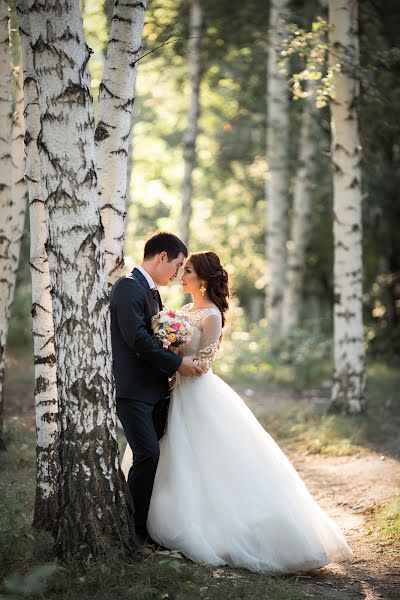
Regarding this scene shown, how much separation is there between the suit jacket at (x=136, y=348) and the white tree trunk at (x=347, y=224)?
541 centimetres

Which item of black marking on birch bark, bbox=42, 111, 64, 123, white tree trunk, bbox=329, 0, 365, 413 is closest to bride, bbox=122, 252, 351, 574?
black marking on birch bark, bbox=42, 111, 64, 123

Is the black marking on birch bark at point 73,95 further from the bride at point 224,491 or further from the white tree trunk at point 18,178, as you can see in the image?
the white tree trunk at point 18,178

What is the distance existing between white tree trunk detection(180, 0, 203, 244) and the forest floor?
14.9 feet

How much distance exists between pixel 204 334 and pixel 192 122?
11.3 meters

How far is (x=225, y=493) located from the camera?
5176 millimetres

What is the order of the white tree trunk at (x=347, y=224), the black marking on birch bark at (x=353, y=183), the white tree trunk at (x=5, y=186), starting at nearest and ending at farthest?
the white tree trunk at (x=5, y=186) → the white tree trunk at (x=347, y=224) → the black marking on birch bark at (x=353, y=183)

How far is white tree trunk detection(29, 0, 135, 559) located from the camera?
14.2 feet

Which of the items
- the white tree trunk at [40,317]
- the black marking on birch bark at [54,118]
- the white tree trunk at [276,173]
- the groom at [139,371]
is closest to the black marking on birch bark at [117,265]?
the groom at [139,371]

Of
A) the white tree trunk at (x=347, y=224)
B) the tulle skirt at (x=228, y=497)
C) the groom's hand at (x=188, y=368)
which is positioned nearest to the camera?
the tulle skirt at (x=228, y=497)

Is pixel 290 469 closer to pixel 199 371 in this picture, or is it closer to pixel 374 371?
pixel 199 371

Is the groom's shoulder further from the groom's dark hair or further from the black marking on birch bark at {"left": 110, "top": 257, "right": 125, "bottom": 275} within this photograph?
the black marking on birch bark at {"left": 110, "top": 257, "right": 125, "bottom": 275}

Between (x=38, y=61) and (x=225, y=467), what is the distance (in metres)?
3.25

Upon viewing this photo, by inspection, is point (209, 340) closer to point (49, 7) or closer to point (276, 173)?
point (49, 7)

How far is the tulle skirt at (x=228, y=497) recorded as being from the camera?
4.95m
